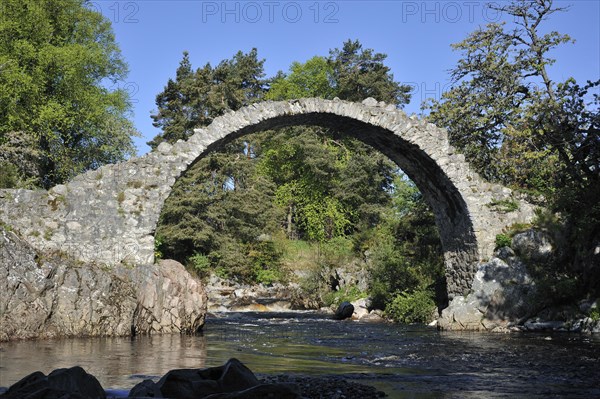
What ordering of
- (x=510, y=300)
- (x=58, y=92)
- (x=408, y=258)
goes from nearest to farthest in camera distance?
(x=510, y=300) → (x=408, y=258) → (x=58, y=92)

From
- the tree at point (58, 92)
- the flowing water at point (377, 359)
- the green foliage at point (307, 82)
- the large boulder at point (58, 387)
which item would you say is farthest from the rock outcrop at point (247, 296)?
the large boulder at point (58, 387)

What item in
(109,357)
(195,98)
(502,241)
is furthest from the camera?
(195,98)

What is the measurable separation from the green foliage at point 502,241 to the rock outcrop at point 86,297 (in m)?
6.99

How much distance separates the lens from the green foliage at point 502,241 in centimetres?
1433

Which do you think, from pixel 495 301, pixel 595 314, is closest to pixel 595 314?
pixel 595 314

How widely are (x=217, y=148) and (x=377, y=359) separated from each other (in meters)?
7.30

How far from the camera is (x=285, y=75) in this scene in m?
48.8

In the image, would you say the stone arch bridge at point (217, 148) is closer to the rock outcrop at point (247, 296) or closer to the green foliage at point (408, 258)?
the green foliage at point (408, 258)

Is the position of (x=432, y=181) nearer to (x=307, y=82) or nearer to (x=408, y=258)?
(x=408, y=258)

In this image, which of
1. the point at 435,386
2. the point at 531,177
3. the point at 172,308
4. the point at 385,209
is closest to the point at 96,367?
the point at 435,386

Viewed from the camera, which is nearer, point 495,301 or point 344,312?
point 495,301

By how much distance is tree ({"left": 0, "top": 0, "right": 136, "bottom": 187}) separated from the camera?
21.6 m

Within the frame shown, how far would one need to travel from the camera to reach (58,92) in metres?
24.3

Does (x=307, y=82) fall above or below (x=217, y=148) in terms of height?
above
